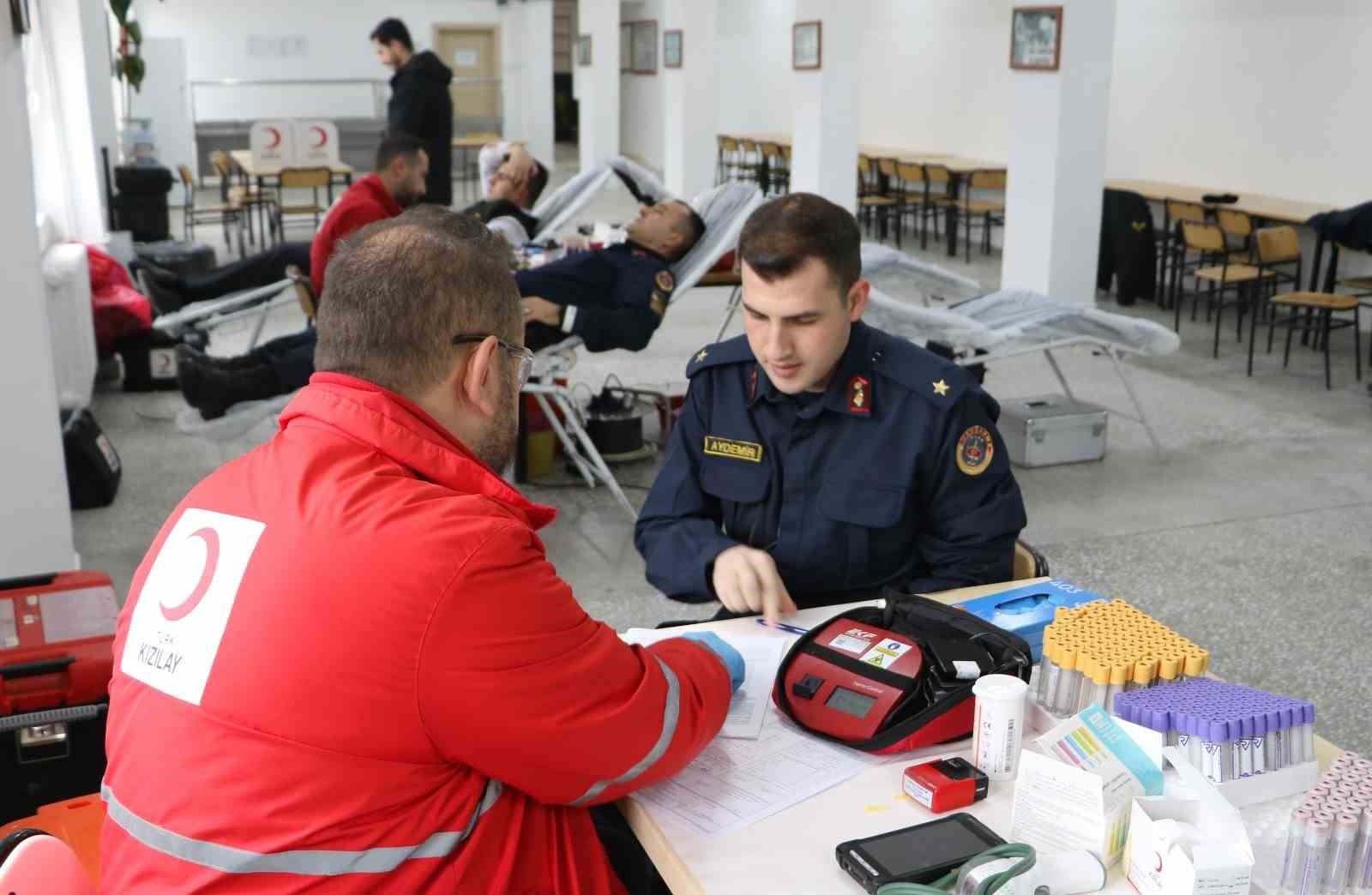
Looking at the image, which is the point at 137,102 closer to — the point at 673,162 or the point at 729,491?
the point at 673,162

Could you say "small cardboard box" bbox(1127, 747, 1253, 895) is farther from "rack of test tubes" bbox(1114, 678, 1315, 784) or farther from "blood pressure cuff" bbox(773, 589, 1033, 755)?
"blood pressure cuff" bbox(773, 589, 1033, 755)

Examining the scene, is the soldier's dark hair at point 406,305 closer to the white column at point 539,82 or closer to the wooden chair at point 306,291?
the wooden chair at point 306,291

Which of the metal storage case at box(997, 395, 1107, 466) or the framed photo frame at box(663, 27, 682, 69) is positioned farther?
the framed photo frame at box(663, 27, 682, 69)

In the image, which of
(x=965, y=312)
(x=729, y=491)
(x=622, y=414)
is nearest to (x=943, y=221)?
(x=965, y=312)

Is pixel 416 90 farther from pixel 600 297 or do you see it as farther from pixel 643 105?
pixel 643 105

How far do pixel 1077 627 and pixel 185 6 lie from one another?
58.9 feet

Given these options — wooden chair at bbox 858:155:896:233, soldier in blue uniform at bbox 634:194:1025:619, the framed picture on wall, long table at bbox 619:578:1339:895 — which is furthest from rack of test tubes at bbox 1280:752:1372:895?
the framed picture on wall

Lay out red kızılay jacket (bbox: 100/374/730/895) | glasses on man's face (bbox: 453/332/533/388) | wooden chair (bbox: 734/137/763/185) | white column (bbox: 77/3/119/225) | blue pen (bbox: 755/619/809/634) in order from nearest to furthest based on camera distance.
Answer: red kızılay jacket (bbox: 100/374/730/895) < glasses on man's face (bbox: 453/332/533/388) < blue pen (bbox: 755/619/809/634) < white column (bbox: 77/3/119/225) < wooden chair (bbox: 734/137/763/185)

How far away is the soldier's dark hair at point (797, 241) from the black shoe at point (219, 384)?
3156 mm

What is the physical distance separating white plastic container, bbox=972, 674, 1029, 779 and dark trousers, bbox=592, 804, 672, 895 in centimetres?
50

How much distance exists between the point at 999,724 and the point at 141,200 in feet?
29.6

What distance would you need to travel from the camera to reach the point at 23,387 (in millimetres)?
3645

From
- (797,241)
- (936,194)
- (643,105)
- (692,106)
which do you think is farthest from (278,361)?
(643,105)

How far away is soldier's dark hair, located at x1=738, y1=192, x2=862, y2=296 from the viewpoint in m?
2.21
